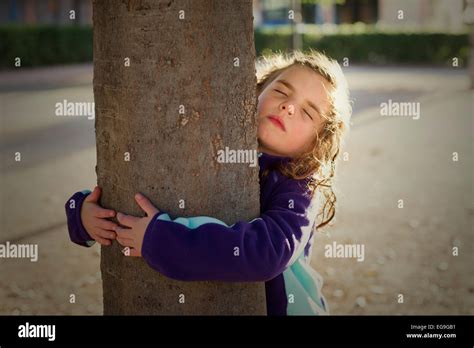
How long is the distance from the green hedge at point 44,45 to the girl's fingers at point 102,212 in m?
22.3

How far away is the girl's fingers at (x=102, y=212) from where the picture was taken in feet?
7.57

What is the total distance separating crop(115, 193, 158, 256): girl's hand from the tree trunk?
0.03m

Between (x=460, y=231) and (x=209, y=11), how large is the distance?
4857 millimetres

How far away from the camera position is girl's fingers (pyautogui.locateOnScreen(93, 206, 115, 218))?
231 centimetres

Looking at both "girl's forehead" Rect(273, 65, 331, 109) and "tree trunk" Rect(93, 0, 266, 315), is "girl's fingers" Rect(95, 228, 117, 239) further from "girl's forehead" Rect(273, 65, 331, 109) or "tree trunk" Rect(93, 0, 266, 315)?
"girl's forehead" Rect(273, 65, 331, 109)

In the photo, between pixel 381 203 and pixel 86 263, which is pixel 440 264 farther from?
pixel 86 263

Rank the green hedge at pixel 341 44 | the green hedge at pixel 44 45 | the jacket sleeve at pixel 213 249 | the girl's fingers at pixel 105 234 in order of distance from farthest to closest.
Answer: the green hedge at pixel 341 44 → the green hedge at pixel 44 45 → the girl's fingers at pixel 105 234 → the jacket sleeve at pixel 213 249

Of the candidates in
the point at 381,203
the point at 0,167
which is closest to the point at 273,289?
the point at 381,203

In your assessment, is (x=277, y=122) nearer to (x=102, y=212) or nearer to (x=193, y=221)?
(x=193, y=221)

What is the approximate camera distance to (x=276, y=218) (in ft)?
7.60

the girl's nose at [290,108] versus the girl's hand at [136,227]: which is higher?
the girl's nose at [290,108]

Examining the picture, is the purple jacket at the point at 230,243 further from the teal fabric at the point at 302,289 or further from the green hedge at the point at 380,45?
the green hedge at the point at 380,45

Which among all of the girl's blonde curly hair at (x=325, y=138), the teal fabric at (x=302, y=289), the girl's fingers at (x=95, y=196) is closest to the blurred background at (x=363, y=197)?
the girl's blonde curly hair at (x=325, y=138)

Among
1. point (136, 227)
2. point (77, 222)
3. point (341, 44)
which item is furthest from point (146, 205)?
point (341, 44)
